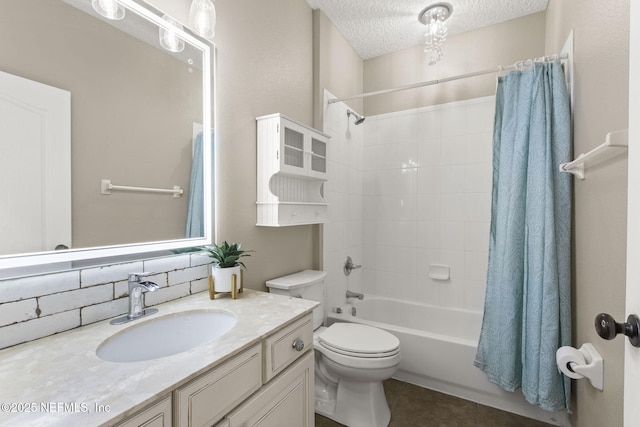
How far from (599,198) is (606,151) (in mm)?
209

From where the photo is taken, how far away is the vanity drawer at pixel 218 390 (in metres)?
0.67

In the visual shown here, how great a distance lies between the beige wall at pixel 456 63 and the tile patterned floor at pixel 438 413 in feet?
7.57

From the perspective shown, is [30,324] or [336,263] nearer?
[30,324]

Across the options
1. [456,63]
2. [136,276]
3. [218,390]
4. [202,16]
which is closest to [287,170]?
[202,16]

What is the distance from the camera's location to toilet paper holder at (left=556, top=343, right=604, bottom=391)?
108cm

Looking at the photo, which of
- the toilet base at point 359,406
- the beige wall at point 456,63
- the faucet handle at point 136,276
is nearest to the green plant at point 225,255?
the faucet handle at point 136,276

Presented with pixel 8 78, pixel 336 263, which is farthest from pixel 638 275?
pixel 336 263

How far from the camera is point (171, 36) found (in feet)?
4.08

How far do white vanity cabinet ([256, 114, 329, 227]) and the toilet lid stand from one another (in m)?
0.71

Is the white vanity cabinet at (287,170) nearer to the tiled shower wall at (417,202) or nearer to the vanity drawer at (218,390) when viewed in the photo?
the tiled shower wall at (417,202)

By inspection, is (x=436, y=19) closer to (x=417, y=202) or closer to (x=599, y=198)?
(x=417, y=202)

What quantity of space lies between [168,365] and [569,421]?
7.01 feet

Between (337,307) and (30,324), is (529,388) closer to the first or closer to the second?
(337,307)

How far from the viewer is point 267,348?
3.04 feet
